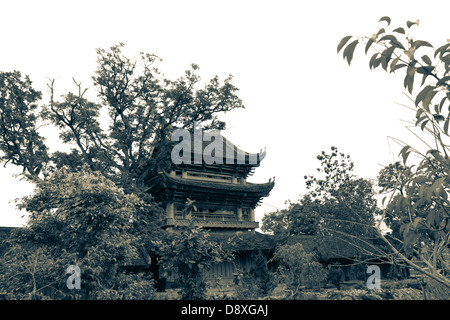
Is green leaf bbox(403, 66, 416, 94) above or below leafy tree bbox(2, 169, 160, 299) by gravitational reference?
above

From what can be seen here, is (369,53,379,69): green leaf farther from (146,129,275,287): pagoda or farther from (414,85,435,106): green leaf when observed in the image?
(146,129,275,287): pagoda

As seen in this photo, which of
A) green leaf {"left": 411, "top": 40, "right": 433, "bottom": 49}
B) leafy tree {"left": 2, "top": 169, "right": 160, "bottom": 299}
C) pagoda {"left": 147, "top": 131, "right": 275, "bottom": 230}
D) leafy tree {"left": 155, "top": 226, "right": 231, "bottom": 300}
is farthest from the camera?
pagoda {"left": 147, "top": 131, "right": 275, "bottom": 230}

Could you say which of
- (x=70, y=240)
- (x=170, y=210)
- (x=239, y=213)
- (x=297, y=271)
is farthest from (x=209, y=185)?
(x=70, y=240)

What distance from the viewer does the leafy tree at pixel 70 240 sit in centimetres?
809

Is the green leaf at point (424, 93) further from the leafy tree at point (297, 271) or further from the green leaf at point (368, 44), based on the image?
the leafy tree at point (297, 271)

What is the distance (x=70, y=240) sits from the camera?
902 centimetres

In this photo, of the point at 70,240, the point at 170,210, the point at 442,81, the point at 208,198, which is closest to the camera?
the point at 442,81

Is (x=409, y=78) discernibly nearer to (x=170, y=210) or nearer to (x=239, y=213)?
(x=170, y=210)

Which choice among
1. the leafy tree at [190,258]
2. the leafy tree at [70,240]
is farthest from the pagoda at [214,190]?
the leafy tree at [70,240]

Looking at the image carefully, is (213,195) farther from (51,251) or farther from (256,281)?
(51,251)

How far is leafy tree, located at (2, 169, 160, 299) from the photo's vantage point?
26.5ft

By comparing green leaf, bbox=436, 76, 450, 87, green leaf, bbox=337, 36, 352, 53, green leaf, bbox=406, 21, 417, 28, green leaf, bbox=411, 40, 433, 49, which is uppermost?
green leaf, bbox=406, 21, 417, 28

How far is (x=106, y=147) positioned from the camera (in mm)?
19438

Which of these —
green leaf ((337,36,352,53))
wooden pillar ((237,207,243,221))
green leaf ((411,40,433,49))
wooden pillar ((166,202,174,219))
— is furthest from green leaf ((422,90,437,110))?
wooden pillar ((237,207,243,221))
